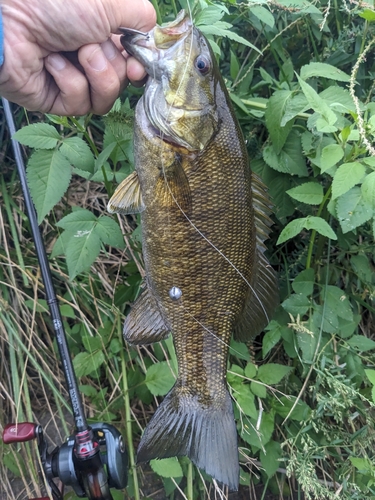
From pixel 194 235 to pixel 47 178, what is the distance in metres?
0.59

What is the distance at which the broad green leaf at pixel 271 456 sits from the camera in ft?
6.54

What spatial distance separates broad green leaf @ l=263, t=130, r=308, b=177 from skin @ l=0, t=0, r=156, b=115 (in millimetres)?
759

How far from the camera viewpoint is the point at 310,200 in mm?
1755

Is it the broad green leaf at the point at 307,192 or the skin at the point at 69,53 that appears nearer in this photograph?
the skin at the point at 69,53

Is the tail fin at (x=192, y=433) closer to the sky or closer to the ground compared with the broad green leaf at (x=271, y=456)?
closer to the sky

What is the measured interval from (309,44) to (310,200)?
1.17 m

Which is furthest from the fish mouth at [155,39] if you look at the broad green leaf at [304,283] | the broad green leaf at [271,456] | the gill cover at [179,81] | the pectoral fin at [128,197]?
the broad green leaf at [271,456]

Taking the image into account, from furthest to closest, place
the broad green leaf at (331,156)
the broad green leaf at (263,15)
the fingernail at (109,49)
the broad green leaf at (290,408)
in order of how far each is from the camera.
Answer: the broad green leaf at (290,408)
the broad green leaf at (263,15)
the broad green leaf at (331,156)
the fingernail at (109,49)

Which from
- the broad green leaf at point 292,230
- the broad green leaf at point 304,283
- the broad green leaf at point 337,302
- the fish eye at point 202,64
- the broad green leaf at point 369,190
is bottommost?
the broad green leaf at point 337,302

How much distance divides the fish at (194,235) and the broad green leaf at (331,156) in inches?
9.6

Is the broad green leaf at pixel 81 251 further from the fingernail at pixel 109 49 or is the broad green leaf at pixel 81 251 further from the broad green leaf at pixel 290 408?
the broad green leaf at pixel 290 408

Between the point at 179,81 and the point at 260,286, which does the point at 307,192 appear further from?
the point at 179,81

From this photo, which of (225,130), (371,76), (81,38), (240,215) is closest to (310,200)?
(240,215)

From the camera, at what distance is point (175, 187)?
145cm
